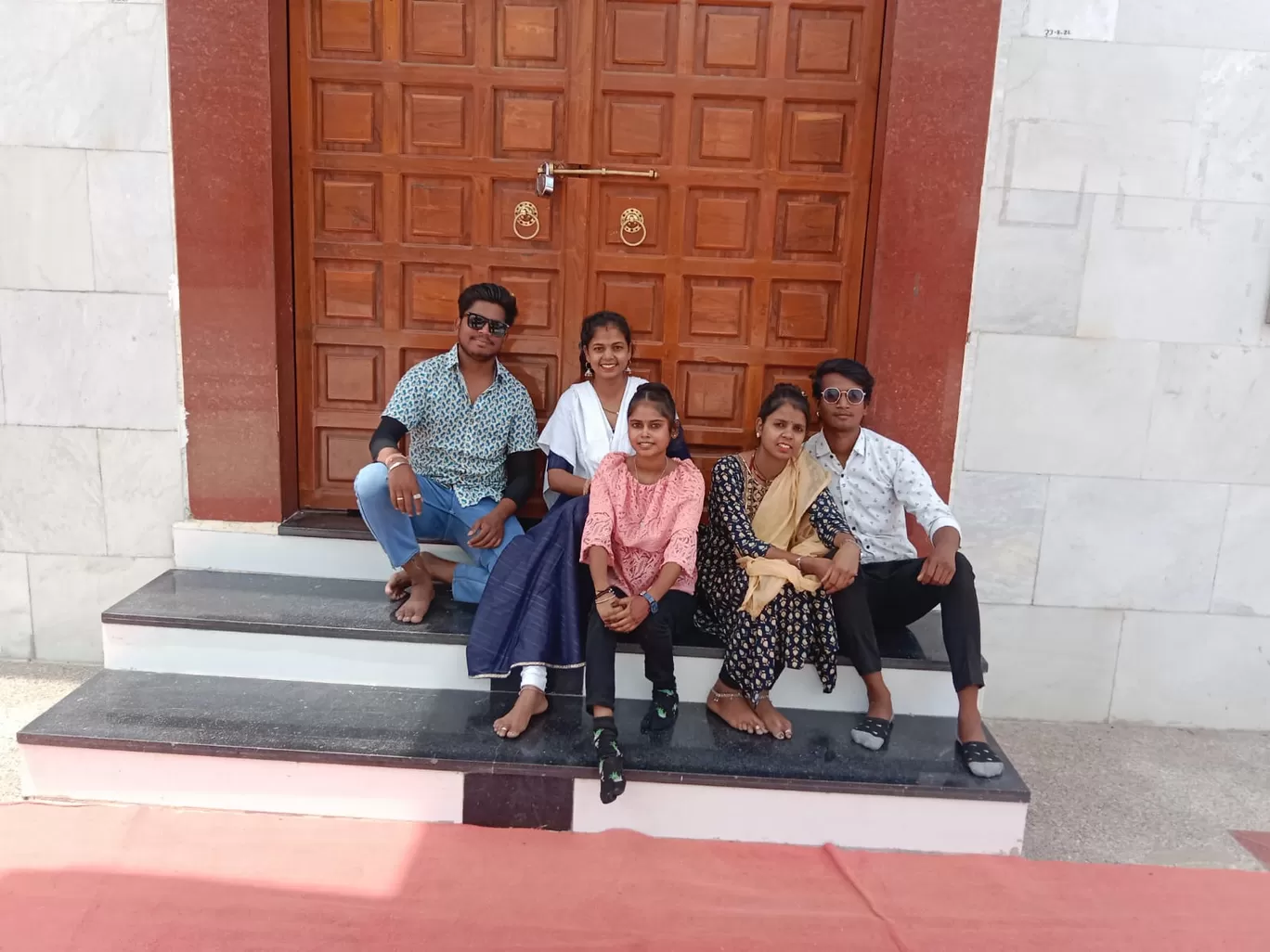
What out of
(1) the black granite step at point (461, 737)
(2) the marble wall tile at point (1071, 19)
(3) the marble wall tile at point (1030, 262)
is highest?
(2) the marble wall tile at point (1071, 19)

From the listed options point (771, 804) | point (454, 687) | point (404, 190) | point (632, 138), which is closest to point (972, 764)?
point (771, 804)

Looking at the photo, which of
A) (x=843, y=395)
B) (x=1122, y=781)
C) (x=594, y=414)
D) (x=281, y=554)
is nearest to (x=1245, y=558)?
(x=1122, y=781)

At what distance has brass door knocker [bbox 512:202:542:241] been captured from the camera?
3.82 m

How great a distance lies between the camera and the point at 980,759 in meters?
2.92

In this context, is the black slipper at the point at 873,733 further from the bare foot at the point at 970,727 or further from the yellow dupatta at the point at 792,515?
the yellow dupatta at the point at 792,515

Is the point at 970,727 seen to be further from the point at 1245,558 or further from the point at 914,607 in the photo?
the point at 1245,558

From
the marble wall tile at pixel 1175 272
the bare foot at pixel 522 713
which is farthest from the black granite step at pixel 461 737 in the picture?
→ the marble wall tile at pixel 1175 272

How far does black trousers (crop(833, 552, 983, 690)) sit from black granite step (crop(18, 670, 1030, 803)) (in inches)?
10.9

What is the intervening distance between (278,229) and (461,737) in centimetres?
216

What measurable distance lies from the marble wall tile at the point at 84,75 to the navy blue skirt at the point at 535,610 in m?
2.21

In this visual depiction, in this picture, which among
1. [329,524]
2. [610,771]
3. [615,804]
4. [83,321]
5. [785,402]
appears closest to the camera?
[610,771]

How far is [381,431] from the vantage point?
3430 mm

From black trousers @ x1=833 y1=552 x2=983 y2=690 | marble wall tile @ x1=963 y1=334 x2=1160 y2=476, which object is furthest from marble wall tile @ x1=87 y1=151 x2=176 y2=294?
marble wall tile @ x1=963 y1=334 x2=1160 y2=476

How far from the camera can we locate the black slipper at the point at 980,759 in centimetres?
290
